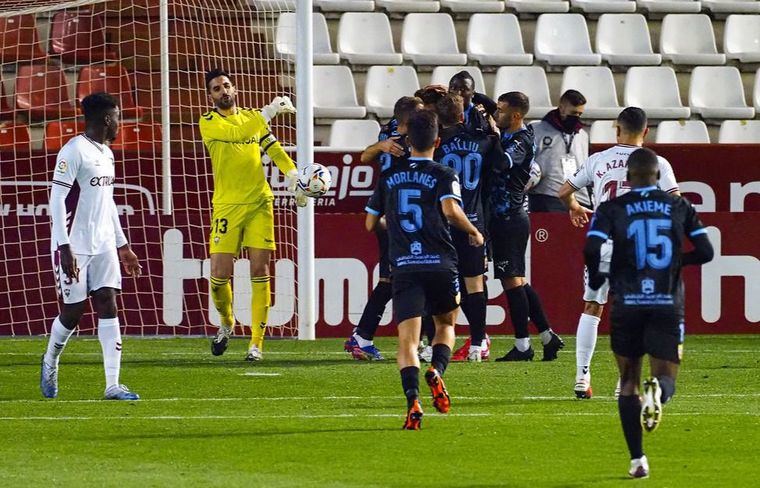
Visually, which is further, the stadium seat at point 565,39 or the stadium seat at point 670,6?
the stadium seat at point 670,6

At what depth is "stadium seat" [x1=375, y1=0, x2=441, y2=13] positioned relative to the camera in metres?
18.2

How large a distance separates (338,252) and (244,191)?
86.4 inches

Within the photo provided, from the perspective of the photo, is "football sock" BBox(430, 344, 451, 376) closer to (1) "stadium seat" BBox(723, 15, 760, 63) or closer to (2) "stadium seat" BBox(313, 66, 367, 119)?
(2) "stadium seat" BBox(313, 66, 367, 119)

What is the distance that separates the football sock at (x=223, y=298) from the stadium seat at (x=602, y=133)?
5636 mm

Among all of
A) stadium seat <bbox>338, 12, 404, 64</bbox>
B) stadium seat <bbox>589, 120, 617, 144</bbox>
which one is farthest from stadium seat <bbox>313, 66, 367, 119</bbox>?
stadium seat <bbox>589, 120, 617, 144</bbox>

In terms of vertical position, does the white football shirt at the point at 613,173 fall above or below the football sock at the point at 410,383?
above

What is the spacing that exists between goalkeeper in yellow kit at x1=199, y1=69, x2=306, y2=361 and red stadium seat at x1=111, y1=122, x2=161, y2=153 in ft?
9.41

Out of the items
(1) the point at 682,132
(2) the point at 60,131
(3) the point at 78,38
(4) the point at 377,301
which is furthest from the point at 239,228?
Answer: (1) the point at 682,132

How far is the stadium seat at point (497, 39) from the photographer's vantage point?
17.7 metres

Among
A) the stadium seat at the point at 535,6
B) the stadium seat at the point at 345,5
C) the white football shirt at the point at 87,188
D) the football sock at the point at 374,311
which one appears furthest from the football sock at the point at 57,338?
the stadium seat at the point at 535,6

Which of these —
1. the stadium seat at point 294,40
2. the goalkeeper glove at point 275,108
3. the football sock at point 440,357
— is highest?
the stadium seat at point 294,40

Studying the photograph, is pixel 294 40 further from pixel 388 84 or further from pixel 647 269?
pixel 647 269

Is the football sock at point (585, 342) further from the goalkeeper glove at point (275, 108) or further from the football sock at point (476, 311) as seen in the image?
the goalkeeper glove at point (275, 108)

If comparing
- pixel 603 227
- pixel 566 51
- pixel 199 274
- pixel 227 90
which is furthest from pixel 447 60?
pixel 603 227
